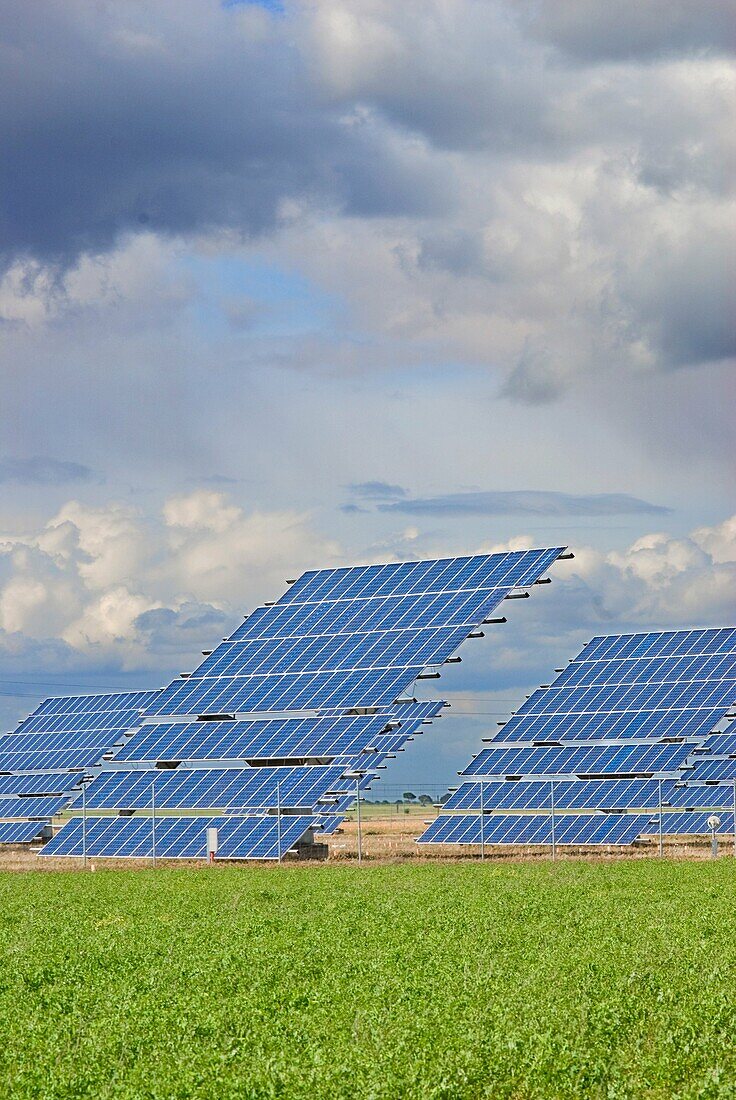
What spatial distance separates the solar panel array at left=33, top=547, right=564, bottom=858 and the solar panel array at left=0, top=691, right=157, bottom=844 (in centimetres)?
582

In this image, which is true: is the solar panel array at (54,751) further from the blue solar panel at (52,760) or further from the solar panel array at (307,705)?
the solar panel array at (307,705)

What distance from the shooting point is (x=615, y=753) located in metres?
50.9

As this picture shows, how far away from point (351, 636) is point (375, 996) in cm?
3214

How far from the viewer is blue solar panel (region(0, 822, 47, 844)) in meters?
55.3

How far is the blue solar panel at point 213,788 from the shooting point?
141ft

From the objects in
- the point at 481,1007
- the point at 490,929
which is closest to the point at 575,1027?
the point at 481,1007

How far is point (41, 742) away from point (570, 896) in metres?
42.3

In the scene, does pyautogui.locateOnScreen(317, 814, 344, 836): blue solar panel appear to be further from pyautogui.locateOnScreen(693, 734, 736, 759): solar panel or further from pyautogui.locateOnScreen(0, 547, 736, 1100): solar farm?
pyautogui.locateOnScreen(693, 734, 736, 759): solar panel

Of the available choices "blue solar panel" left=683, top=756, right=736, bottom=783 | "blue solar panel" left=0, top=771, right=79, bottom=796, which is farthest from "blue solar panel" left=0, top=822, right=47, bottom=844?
"blue solar panel" left=683, top=756, right=736, bottom=783

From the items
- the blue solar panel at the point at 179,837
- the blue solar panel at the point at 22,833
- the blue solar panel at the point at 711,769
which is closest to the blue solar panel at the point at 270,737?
the blue solar panel at the point at 179,837

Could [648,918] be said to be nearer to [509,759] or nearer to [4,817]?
[509,759]

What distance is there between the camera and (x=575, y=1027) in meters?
14.9

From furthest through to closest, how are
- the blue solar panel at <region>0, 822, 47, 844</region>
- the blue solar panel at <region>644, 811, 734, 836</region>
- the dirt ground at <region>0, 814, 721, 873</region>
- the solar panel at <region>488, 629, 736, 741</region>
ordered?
the blue solar panel at <region>0, 822, 47, 844</region> → the solar panel at <region>488, 629, 736, 741</region> → the blue solar panel at <region>644, 811, 734, 836</region> → the dirt ground at <region>0, 814, 721, 873</region>

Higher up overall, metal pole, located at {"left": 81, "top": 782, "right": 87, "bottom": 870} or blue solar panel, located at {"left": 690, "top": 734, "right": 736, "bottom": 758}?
blue solar panel, located at {"left": 690, "top": 734, "right": 736, "bottom": 758}
